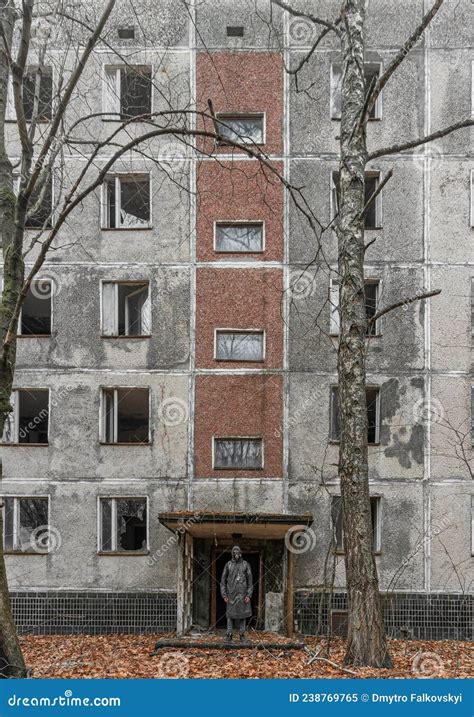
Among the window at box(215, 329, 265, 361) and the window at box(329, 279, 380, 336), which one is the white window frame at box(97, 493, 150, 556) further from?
the window at box(329, 279, 380, 336)

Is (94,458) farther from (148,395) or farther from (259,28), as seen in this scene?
(259,28)

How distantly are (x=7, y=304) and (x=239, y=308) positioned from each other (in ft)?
32.9

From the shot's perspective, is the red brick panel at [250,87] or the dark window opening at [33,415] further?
the red brick panel at [250,87]

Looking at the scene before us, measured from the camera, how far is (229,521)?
54.0 feet

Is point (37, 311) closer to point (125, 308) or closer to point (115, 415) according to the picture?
point (125, 308)

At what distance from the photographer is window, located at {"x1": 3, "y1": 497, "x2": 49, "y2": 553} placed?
60.5ft

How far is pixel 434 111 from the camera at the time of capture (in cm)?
1923

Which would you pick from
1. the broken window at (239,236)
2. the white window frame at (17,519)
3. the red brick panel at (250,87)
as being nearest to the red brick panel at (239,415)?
the broken window at (239,236)

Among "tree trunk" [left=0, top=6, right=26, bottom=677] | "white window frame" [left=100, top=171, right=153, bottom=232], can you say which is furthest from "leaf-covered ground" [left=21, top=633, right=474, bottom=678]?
"white window frame" [left=100, top=171, right=153, bottom=232]

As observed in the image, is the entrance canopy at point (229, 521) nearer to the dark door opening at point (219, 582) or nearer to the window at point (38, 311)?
the dark door opening at point (219, 582)

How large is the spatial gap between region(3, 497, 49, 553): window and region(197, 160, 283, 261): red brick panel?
7.14m

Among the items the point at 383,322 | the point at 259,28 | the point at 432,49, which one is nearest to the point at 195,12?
the point at 259,28

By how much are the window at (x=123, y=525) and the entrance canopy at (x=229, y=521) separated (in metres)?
1.65

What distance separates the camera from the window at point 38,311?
19219 millimetres
